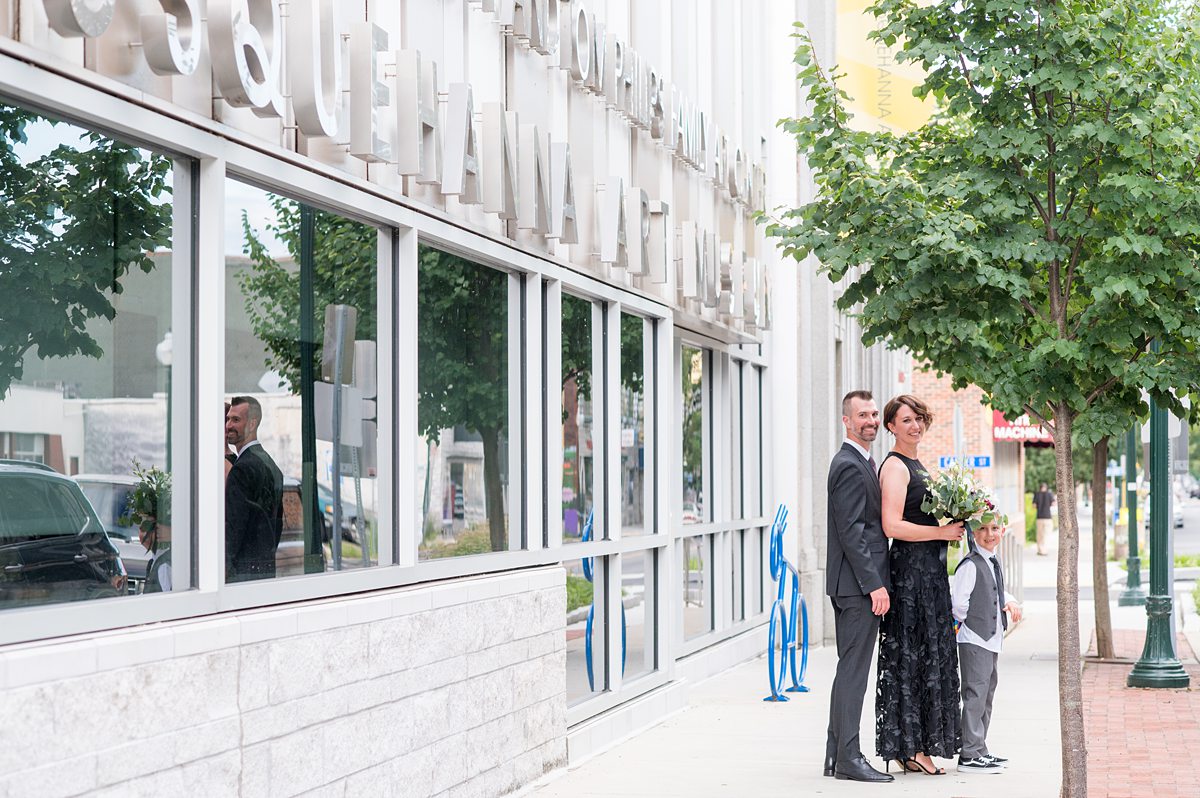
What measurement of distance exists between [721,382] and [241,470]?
1013 centimetres

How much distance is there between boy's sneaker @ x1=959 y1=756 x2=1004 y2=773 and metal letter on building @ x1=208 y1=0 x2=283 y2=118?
5.75 meters

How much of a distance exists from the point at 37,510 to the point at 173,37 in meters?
1.59

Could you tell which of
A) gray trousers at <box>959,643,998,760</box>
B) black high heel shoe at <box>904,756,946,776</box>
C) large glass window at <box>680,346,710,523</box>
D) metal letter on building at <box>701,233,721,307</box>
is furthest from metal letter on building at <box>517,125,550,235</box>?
large glass window at <box>680,346,710,523</box>

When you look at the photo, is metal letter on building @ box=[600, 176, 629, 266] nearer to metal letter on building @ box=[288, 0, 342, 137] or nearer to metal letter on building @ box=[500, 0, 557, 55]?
metal letter on building @ box=[500, 0, 557, 55]

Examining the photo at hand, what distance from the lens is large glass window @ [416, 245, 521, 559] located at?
312 inches

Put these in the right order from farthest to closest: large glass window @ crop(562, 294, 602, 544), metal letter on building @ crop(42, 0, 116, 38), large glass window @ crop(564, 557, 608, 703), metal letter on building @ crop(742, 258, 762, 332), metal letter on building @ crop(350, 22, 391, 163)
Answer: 1. metal letter on building @ crop(742, 258, 762, 332)
2. large glass window @ crop(562, 294, 602, 544)
3. large glass window @ crop(564, 557, 608, 703)
4. metal letter on building @ crop(350, 22, 391, 163)
5. metal letter on building @ crop(42, 0, 116, 38)

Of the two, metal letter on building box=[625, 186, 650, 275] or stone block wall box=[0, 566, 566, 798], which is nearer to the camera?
stone block wall box=[0, 566, 566, 798]

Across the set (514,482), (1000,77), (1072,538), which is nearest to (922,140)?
(1000,77)

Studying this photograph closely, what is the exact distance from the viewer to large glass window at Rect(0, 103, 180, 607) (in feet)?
15.7

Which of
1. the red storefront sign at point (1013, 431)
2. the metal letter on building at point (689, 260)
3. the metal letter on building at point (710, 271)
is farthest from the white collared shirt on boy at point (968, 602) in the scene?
the red storefront sign at point (1013, 431)

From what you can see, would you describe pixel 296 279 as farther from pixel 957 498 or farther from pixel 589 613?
pixel 589 613

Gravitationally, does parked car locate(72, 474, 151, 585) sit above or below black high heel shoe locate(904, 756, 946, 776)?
above

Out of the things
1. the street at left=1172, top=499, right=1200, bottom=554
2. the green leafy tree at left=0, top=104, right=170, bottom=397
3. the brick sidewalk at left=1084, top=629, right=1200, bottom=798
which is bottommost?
the street at left=1172, top=499, right=1200, bottom=554

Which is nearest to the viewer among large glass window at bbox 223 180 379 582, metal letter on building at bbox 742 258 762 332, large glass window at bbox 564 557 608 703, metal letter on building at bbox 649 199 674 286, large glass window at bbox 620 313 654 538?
large glass window at bbox 223 180 379 582
